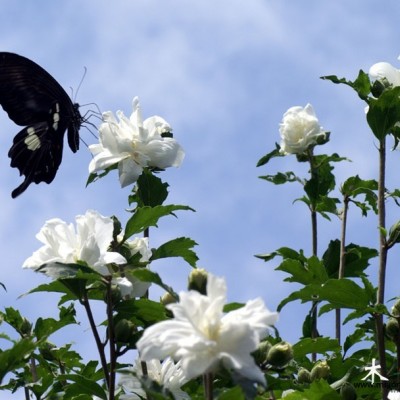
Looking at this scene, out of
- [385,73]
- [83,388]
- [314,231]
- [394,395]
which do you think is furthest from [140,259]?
[314,231]

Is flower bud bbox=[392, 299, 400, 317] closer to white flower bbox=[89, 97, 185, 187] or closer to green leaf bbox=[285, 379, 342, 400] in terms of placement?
green leaf bbox=[285, 379, 342, 400]

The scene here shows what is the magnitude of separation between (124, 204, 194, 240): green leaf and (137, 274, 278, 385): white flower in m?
1.21

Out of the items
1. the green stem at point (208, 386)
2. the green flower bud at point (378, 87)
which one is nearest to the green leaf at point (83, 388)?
the green stem at point (208, 386)

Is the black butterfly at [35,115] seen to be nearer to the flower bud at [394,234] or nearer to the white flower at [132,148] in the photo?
the white flower at [132,148]

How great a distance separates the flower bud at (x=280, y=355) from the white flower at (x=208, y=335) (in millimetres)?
619

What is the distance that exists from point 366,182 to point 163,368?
1912 mm

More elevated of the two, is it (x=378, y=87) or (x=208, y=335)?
(x=378, y=87)

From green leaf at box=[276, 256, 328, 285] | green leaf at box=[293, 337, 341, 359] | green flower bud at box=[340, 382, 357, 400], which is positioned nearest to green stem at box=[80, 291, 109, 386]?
green leaf at box=[293, 337, 341, 359]

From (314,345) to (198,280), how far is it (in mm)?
936

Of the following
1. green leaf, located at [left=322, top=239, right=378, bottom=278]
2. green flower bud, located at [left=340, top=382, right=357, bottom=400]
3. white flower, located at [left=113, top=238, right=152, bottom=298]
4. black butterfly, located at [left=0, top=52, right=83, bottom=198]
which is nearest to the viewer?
green flower bud, located at [left=340, top=382, right=357, bottom=400]

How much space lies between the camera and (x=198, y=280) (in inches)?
93.0

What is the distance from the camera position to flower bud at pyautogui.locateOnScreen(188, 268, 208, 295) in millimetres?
2356

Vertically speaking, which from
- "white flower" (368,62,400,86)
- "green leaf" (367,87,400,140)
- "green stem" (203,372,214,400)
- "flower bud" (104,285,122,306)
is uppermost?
"white flower" (368,62,400,86)

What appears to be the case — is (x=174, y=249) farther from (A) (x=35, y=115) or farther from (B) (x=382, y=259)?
(A) (x=35, y=115)
